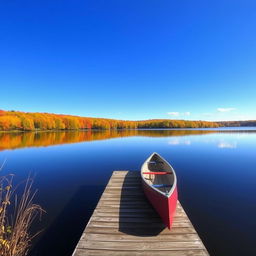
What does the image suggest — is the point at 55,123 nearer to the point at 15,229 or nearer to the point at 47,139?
the point at 47,139

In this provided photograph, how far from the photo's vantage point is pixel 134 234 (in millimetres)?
4016

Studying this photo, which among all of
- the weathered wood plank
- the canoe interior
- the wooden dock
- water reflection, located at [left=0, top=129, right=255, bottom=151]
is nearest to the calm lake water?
the wooden dock

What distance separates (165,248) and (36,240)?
4377mm

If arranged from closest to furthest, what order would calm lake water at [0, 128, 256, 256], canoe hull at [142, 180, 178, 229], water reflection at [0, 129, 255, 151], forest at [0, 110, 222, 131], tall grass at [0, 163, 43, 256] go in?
tall grass at [0, 163, 43, 256] → canoe hull at [142, 180, 178, 229] → calm lake water at [0, 128, 256, 256] → water reflection at [0, 129, 255, 151] → forest at [0, 110, 222, 131]

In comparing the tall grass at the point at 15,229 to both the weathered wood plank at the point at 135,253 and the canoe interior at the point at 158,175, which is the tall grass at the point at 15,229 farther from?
the canoe interior at the point at 158,175

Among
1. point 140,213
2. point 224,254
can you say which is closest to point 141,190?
point 140,213

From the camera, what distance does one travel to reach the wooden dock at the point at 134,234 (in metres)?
3.49

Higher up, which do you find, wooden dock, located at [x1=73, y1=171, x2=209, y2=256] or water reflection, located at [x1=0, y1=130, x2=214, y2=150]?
wooden dock, located at [x1=73, y1=171, x2=209, y2=256]

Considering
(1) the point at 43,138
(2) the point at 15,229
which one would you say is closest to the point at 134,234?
(2) the point at 15,229

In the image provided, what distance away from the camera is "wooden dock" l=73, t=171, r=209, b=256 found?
3.49m

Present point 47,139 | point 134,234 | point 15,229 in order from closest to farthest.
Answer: point 15,229, point 134,234, point 47,139

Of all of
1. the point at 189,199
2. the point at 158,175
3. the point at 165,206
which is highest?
the point at 165,206

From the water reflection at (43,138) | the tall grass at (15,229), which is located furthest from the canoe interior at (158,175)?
the water reflection at (43,138)

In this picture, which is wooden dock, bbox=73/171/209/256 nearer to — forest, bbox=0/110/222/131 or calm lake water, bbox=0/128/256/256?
calm lake water, bbox=0/128/256/256
